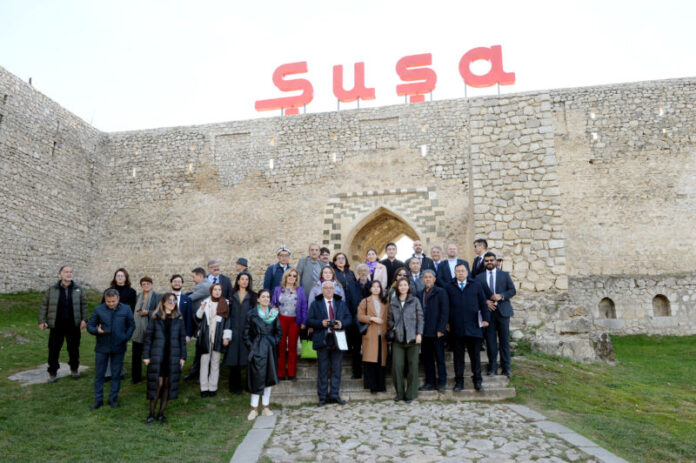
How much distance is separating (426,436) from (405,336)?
4.67ft

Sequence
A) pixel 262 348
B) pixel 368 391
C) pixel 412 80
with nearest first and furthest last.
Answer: pixel 262 348
pixel 368 391
pixel 412 80

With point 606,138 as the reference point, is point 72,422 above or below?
below

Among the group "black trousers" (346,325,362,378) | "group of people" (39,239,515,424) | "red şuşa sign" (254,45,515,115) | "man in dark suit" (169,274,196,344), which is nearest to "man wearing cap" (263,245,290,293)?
"group of people" (39,239,515,424)

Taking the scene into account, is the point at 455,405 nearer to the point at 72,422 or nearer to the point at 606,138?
the point at 72,422

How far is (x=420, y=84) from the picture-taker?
16719mm

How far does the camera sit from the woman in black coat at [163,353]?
16.1 feet

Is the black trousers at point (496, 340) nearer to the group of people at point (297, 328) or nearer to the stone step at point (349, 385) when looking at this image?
the group of people at point (297, 328)

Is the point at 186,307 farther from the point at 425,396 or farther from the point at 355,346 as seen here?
the point at 425,396

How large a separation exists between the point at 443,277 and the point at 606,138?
10.8 m

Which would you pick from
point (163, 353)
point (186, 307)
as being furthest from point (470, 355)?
point (186, 307)

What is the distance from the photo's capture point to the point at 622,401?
537 centimetres

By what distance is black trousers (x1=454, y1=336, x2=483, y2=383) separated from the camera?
546 centimetres

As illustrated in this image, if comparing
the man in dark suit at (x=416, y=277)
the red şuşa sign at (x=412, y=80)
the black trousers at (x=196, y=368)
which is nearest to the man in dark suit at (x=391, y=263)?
the man in dark suit at (x=416, y=277)

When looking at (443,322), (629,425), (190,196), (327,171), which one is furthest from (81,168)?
(629,425)
